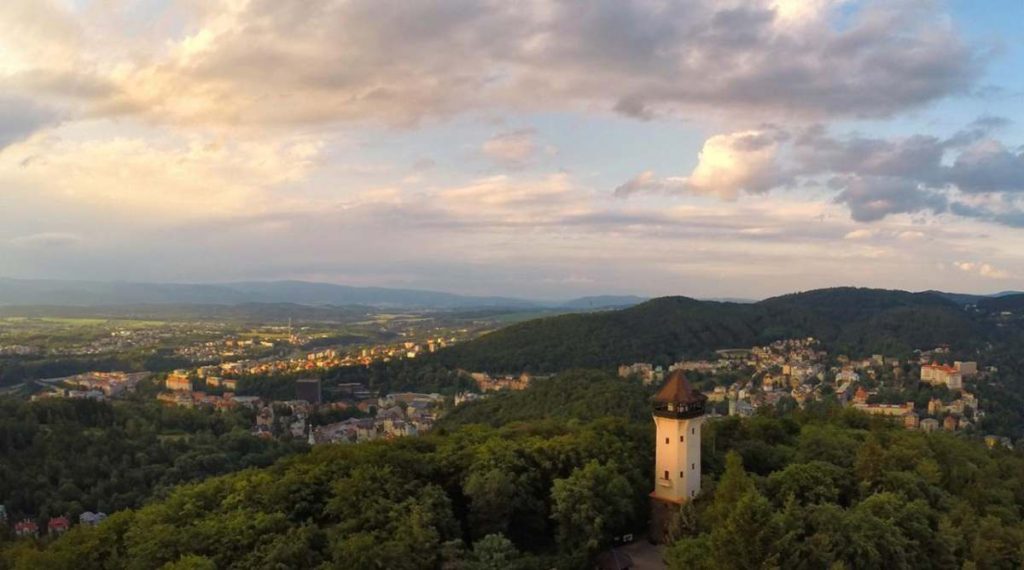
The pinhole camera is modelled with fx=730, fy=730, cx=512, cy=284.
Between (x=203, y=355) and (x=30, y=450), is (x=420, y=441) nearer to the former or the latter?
(x=30, y=450)

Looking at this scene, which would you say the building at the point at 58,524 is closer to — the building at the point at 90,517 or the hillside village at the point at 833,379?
the building at the point at 90,517

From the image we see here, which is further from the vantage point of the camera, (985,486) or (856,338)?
(856,338)

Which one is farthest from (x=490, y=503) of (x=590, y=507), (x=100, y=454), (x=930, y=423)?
(x=930, y=423)

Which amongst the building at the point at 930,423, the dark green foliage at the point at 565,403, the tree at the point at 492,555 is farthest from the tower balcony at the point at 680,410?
the building at the point at 930,423

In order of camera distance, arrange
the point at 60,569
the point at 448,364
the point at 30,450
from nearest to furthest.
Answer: the point at 60,569
the point at 30,450
the point at 448,364

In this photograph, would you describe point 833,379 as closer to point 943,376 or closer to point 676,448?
point 943,376

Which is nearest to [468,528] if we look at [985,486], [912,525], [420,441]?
[420,441]

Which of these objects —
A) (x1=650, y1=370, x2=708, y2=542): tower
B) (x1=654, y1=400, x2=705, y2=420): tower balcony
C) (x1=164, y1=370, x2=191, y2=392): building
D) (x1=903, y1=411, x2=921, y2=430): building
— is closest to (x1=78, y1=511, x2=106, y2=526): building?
(x1=650, y1=370, x2=708, y2=542): tower

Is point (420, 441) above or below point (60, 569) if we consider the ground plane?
above
